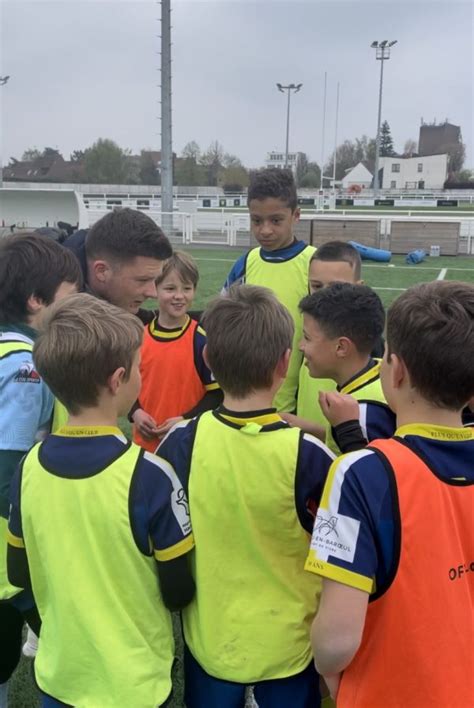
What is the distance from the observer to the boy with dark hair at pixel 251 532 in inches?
71.9

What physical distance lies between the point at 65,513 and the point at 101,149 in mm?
77425

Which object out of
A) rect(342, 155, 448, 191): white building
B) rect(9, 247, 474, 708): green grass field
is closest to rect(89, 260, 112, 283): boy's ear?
rect(9, 247, 474, 708): green grass field

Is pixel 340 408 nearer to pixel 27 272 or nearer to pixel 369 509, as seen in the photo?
pixel 369 509

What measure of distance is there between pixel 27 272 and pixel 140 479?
1.04 metres

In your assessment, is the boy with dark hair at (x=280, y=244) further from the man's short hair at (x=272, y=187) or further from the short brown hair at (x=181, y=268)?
the short brown hair at (x=181, y=268)

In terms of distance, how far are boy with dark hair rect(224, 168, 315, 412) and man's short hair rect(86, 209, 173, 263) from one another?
2.55ft

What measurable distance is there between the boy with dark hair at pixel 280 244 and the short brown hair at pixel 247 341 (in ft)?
5.62

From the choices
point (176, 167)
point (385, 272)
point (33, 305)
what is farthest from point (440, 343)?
point (176, 167)

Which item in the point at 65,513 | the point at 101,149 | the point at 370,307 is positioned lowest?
the point at 65,513

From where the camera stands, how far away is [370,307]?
8.54ft

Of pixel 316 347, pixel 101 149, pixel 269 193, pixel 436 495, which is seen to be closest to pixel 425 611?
pixel 436 495

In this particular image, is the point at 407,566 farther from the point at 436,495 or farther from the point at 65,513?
the point at 65,513

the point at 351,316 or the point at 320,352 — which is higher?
the point at 351,316

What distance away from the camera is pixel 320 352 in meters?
2.62
